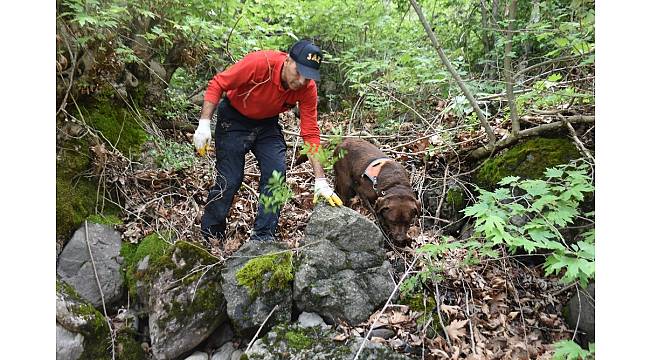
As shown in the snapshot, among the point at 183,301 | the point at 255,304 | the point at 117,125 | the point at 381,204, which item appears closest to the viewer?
the point at 255,304

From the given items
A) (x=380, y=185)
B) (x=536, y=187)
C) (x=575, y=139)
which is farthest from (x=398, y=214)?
(x=575, y=139)

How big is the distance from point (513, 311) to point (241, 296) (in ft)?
7.94

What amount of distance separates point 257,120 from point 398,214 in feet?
5.66

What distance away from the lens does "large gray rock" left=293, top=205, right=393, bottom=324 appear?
3.64 metres

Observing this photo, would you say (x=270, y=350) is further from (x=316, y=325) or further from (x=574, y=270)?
(x=574, y=270)

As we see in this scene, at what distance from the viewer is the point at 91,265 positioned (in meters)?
4.21

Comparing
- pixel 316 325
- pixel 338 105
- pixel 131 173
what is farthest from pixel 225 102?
pixel 338 105

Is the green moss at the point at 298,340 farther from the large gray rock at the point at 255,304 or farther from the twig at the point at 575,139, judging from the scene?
the twig at the point at 575,139

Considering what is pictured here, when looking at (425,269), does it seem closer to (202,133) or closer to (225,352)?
(225,352)

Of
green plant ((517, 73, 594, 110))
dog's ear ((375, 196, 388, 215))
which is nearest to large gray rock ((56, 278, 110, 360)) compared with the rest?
dog's ear ((375, 196, 388, 215))

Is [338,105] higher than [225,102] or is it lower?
lower

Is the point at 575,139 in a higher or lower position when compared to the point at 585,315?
higher

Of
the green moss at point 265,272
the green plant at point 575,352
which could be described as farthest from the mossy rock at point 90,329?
the green plant at point 575,352

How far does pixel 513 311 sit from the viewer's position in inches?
154
